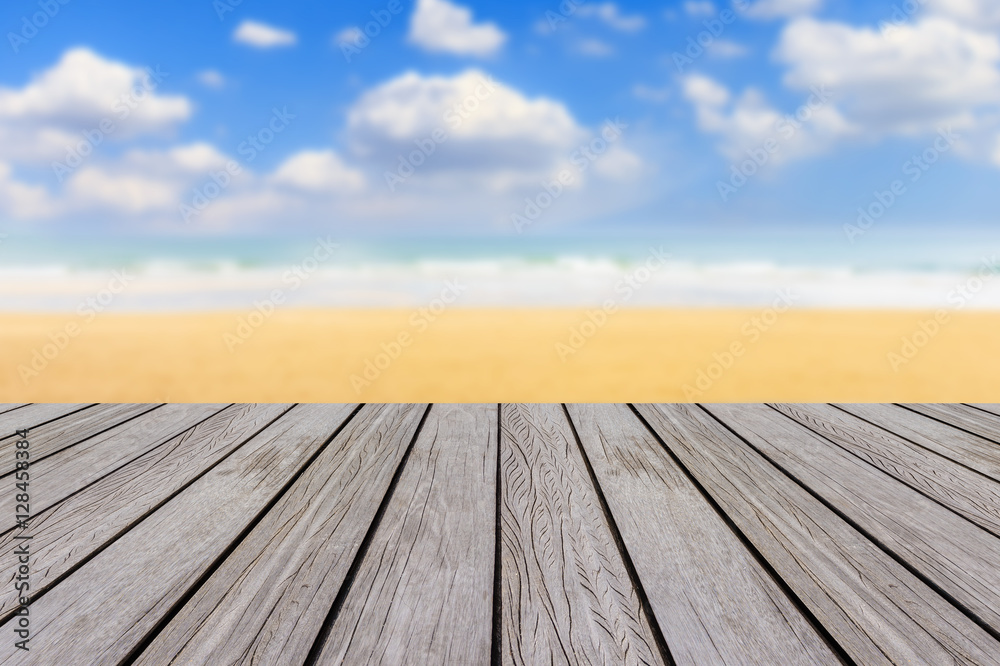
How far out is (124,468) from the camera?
119 cm

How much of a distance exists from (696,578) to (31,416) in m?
1.93

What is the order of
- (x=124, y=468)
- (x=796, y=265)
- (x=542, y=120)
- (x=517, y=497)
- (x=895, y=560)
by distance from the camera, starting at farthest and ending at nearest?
(x=542, y=120) → (x=796, y=265) → (x=124, y=468) → (x=517, y=497) → (x=895, y=560)

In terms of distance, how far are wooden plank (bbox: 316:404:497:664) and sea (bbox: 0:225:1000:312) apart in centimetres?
640

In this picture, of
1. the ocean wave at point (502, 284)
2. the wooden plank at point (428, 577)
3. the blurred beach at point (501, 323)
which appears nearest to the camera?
the wooden plank at point (428, 577)

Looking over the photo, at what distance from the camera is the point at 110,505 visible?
1.00m

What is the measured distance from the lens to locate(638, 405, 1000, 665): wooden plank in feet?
2.07

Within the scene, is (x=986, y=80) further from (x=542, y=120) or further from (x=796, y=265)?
(x=542, y=120)

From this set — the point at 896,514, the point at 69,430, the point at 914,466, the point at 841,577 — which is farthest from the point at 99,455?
the point at 914,466

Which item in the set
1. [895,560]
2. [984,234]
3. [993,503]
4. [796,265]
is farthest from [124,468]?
[984,234]

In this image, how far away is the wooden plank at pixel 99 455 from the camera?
105 cm

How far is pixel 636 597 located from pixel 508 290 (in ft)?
29.1

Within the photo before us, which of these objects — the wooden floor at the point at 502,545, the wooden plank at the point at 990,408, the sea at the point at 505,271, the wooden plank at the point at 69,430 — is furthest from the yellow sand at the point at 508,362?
the sea at the point at 505,271

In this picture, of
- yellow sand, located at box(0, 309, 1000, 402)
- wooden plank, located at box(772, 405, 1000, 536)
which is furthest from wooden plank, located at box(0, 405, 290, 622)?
yellow sand, located at box(0, 309, 1000, 402)

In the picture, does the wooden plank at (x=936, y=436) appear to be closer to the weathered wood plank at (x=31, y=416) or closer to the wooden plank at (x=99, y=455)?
the wooden plank at (x=99, y=455)
